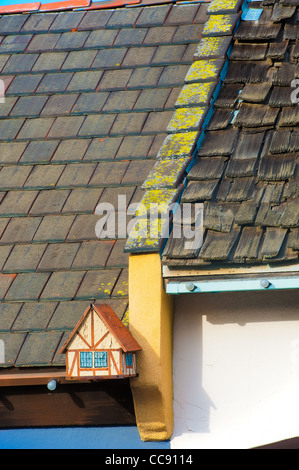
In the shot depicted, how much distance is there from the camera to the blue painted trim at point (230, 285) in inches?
177

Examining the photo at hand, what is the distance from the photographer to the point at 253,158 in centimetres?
506

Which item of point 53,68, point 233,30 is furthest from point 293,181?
point 53,68

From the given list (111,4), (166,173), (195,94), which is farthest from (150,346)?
(111,4)

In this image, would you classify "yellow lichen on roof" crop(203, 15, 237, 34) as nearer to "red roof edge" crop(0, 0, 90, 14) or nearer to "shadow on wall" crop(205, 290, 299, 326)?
"red roof edge" crop(0, 0, 90, 14)

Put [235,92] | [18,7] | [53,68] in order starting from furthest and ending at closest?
[18,7] → [53,68] → [235,92]

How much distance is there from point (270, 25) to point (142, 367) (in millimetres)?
2970

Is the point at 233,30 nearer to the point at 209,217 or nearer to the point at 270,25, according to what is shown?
the point at 270,25

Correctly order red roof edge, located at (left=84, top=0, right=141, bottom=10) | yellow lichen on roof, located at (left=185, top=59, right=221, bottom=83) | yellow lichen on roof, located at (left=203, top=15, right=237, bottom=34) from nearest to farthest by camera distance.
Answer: yellow lichen on roof, located at (left=185, top=59, right=221, bottom=83)
yellow lichen on roof, located at (left=203, top=15, right=237, bottom=34)
red roof edge, located at (left=84, top=0, right=141, bottom=10)

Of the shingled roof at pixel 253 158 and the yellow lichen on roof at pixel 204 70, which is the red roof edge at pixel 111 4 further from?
the yellow lichen on roof at pixel 204 70

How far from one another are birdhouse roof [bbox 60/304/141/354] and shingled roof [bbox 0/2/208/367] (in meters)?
0.22

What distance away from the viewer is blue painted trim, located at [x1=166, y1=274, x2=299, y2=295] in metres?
4.49

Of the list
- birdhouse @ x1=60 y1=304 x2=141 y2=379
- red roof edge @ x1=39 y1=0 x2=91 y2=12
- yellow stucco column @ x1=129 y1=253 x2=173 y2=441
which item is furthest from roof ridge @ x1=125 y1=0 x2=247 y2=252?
red roof edge @ x1=39 y1=0 x2=91 y2=12
